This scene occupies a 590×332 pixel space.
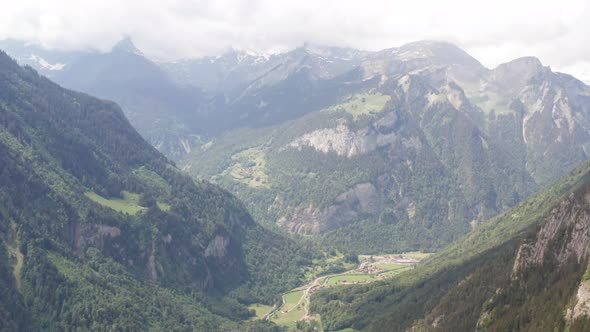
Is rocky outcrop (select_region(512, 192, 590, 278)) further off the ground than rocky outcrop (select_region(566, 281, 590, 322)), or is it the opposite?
rocky outcrop (select_region(512, 192, 590, 278))

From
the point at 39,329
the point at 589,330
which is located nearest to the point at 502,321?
the point at 589,330

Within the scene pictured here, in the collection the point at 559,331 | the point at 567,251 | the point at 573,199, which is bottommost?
the point at 559,331

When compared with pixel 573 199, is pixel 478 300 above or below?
below

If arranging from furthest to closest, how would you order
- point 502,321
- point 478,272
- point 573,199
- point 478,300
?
point 478,272 → point 478,300 → point 573,199 → point 502,321

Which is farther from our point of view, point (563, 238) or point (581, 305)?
point (563, 238)

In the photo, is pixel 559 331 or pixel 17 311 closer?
pixel 559 331

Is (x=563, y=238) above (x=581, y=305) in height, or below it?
above

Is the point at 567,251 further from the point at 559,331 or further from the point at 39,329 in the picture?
the point at 39,329

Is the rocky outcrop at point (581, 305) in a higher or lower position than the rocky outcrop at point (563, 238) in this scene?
lower

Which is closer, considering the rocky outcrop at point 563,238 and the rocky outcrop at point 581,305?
the rocky outcrop at point 581,305

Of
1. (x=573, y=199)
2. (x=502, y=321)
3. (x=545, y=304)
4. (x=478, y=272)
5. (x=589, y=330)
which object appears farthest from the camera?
(x=478, y=272)

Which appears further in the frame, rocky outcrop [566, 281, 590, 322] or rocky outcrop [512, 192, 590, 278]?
rocky outcrop [512, 192, 590, 278]
